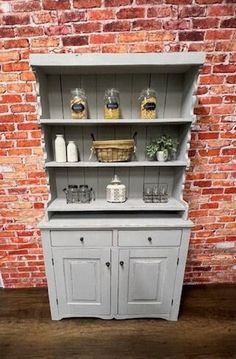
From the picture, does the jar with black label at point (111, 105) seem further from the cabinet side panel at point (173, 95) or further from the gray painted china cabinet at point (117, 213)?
the cabinet side panel at point (173, 95)

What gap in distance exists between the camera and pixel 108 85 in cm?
148

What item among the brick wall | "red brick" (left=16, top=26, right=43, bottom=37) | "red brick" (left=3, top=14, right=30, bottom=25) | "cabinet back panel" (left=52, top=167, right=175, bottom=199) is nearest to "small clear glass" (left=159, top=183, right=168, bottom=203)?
"cabinet back panel" (left=52, top=167, right=175, bottom=199)

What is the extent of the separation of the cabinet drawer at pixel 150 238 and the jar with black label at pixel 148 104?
78 centimetres

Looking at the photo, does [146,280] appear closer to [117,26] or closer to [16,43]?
[117,26]

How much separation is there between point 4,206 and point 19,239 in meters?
0.33


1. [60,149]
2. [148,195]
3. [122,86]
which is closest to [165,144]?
[148,195]

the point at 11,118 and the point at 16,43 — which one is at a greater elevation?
the point at 16,43

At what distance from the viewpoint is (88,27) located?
1.43 m

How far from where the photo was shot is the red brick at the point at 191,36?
56.9 inches

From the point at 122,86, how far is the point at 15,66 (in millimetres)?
762

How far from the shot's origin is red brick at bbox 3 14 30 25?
1405 mm

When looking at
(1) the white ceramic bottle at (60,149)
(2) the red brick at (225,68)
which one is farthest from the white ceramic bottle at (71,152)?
(2) the red brick at (225,68)

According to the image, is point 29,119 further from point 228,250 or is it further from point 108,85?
point 228,250

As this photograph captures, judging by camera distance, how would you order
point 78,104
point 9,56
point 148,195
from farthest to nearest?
point 148,195, point 9,56, point 78,104
